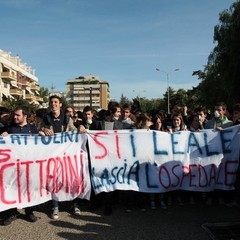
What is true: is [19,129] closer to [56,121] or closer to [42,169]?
[56,121]

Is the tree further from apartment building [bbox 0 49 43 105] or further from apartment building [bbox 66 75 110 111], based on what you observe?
apartment building [bbox 66 75 110 111]

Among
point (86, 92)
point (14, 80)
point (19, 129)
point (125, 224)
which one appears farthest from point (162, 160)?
point (86, 92)

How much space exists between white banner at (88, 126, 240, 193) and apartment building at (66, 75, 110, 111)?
12994cm

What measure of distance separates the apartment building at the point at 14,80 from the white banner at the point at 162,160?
5522 centimetres

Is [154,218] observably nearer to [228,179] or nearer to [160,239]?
[160,239]

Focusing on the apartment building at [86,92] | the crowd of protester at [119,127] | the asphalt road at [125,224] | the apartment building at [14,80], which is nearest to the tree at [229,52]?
the crowd of protester at [119,127]

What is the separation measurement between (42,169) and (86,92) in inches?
5434

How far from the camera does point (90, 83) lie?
145375mm

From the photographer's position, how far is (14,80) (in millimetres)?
67500

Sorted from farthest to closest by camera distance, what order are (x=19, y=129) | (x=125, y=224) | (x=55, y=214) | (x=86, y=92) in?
(x=86, y=92) < (x=19, y=129) < (x=55, y=214) < (x=125, y=224)

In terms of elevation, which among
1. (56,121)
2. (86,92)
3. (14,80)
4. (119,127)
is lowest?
(119,127)

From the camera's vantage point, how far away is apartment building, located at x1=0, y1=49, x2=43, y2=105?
2464 inches

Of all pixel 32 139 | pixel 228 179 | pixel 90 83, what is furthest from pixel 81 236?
pixel 90 83

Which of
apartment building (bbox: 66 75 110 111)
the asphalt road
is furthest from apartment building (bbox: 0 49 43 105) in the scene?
Answer: the asphalt road
